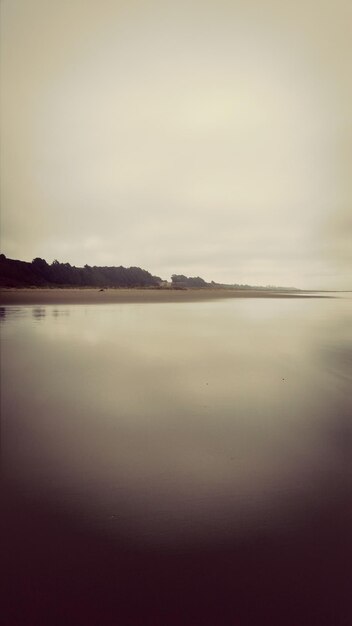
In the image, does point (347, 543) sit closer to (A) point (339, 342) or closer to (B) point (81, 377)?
(B) point (81, 377)

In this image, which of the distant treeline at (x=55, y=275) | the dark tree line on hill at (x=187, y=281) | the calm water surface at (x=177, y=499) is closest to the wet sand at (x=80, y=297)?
the distant treeline at (x=55, y=275)

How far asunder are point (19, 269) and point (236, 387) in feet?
184

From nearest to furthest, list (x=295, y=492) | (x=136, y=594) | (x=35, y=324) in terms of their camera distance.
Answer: (x=136, y=594), (x=295, y=492), (x=35, y=324)

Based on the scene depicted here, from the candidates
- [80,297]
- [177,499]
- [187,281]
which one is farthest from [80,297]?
[187,281]

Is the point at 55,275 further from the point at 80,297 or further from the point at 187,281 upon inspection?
the point at 187,281

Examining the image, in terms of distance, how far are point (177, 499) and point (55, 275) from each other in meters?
62.3

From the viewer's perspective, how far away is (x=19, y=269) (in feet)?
182

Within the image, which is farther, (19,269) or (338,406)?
(19,269)

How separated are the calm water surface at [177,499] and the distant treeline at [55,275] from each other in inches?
1686

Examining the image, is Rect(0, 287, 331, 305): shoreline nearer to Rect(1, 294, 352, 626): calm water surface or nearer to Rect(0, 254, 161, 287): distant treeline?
Rect(0, 254, 161, 287): distant treeline

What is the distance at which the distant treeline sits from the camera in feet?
171

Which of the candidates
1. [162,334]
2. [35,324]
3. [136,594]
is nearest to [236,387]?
[136,594]

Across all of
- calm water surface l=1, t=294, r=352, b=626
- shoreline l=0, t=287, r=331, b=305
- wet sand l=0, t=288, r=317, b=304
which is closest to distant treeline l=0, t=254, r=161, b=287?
shoreline l=0, t=287, r=331, b=305

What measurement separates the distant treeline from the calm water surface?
42.8 metres
